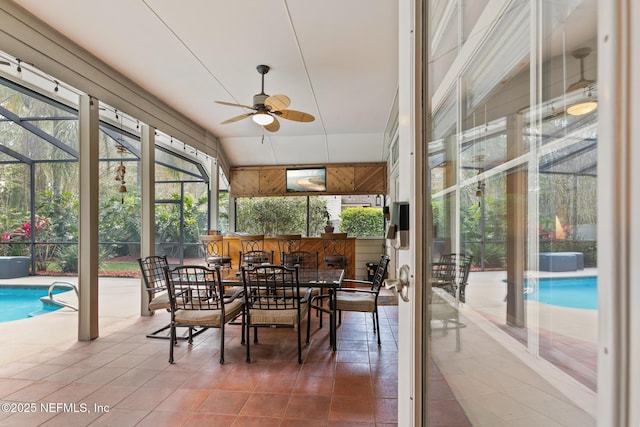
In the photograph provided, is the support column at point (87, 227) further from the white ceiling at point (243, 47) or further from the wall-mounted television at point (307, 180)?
the wall-mounted television at point (307, 180)

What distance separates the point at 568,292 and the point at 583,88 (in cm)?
28

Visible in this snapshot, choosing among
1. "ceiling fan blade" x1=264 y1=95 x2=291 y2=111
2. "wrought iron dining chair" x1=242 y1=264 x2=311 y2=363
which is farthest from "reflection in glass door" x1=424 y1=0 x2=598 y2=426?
"ceiling fan blade" x1=264 y1=95 x2=291 y2=111

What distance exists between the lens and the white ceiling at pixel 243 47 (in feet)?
9.14

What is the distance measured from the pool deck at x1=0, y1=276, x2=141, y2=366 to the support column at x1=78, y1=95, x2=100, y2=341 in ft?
1.07

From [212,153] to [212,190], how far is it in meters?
0.85

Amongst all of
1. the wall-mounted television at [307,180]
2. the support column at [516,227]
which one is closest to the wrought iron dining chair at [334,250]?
the wall-mounted television at [307,180]

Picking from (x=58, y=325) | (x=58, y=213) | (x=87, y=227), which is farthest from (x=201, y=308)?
(x=58, y=213)

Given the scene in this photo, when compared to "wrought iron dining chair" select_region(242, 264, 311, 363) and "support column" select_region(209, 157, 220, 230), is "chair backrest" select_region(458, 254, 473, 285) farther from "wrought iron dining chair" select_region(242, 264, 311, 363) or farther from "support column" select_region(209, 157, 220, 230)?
"support column" select_region(209, 157, 220, 230)

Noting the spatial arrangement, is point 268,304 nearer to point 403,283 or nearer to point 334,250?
point 403,283

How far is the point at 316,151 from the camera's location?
7.30m

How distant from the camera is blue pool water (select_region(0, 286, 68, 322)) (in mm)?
5070

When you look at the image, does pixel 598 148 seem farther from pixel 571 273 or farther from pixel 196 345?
pixel 196 345

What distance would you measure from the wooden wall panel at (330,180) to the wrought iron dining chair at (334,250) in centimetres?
161

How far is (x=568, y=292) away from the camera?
0.43 meters
